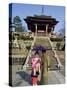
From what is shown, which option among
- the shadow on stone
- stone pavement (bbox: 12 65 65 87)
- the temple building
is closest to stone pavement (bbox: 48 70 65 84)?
stone pavement (bbox: 12 65 65 87)

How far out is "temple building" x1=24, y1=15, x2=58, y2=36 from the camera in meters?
1.77

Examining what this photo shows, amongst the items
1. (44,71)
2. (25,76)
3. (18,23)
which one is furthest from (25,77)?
(18,23)

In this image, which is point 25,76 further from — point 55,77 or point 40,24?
point 40,24

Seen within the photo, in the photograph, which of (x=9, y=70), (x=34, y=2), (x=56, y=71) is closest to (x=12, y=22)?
(x=34, y=2)

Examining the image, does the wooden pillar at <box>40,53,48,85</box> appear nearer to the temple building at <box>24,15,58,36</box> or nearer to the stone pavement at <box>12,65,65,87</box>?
the stone pavement at <box>12,65,65,87</box>

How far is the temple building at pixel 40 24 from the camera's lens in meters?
1.77

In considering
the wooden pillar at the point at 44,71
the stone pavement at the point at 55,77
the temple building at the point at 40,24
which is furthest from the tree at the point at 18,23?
the stone pavement at the point at 55,77

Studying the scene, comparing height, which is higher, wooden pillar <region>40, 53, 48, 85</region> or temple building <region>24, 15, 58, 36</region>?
temple building <region>24, 15, 58, 36</region>

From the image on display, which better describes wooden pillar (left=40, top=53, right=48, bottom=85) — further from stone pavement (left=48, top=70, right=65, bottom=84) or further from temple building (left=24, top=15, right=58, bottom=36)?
temple building (left=24, top=15, right=58, bottom=36)

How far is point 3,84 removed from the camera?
172 centimetres

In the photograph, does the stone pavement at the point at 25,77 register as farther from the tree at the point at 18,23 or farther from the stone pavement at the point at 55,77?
the tree at the point at 18,23

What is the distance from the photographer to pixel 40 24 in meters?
1.78

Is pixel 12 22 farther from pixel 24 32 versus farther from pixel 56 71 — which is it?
pixel 56 71

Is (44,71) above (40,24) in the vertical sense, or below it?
below
